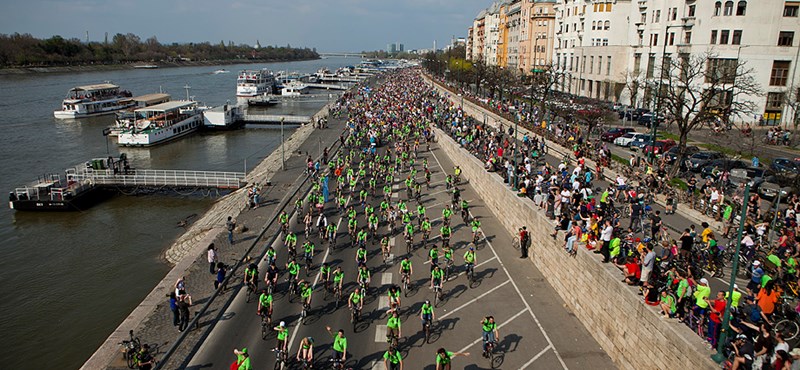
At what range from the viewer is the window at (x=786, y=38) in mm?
46781

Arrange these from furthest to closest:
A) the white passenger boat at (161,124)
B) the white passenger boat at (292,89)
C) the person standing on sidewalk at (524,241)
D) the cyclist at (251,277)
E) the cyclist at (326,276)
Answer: the white passenger boat at (292,89) → the white passenger boat at (161,124) → the person standing on sidewalk at (524,241) → the cyclist at (326,276) → the cyclist at (251,277)

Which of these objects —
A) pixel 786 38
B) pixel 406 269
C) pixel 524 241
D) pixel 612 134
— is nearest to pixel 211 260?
pixel 406 269

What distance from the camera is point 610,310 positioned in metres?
15.1

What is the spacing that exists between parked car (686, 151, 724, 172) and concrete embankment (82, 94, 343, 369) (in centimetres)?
2412

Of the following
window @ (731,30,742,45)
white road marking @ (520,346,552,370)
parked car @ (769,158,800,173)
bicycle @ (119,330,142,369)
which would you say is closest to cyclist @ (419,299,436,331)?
white road marking @ (520,346,552,370)

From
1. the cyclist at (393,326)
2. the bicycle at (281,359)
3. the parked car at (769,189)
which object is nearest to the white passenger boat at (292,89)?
the parked car at (769,189)

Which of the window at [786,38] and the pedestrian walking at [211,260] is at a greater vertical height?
the window at [786,38]

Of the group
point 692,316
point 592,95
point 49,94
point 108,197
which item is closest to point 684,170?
point 692,316

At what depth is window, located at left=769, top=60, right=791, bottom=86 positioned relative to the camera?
155 feet

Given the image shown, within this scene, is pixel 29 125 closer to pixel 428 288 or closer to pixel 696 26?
pixel 428 288

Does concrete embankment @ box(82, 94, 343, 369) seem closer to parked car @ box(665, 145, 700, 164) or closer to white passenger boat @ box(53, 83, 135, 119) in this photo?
parked car @ box(665, 145, 700, 164)

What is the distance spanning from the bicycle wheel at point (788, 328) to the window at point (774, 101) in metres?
44.7

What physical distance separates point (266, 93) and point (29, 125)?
168ft

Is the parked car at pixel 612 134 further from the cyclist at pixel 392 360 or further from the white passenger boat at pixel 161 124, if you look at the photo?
the white passenger boat at pixel 161 124
